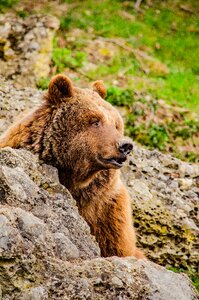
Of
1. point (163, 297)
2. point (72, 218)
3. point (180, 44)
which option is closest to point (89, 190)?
point (72, 218)

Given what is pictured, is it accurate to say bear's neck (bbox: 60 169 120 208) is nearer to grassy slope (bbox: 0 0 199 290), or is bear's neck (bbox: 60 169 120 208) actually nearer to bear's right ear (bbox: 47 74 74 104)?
bear's right ear (bbox: 47 74 74 104)

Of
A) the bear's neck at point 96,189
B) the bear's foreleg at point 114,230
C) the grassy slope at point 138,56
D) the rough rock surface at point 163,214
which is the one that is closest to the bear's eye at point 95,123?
the bear's neck at point 96,189

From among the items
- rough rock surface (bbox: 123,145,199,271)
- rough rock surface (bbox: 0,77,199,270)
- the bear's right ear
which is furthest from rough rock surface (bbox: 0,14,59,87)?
the bear's right ear

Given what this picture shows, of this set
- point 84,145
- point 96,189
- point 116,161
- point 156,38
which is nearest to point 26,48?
point 156,38

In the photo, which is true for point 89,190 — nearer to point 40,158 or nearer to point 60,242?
point 40,158

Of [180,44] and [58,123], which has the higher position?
[58,123]

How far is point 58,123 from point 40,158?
31 cm

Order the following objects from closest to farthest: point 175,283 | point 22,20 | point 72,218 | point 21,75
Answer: point 175,283, point 72,218, point 21,75, point 22,20

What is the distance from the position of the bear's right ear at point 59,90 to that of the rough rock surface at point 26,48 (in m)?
6.27

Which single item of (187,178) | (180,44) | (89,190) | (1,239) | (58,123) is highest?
(1,239)

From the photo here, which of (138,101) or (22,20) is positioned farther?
(22,20)

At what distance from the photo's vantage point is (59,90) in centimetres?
523

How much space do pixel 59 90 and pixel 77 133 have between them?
1.28ft

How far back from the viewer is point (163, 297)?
351cm
